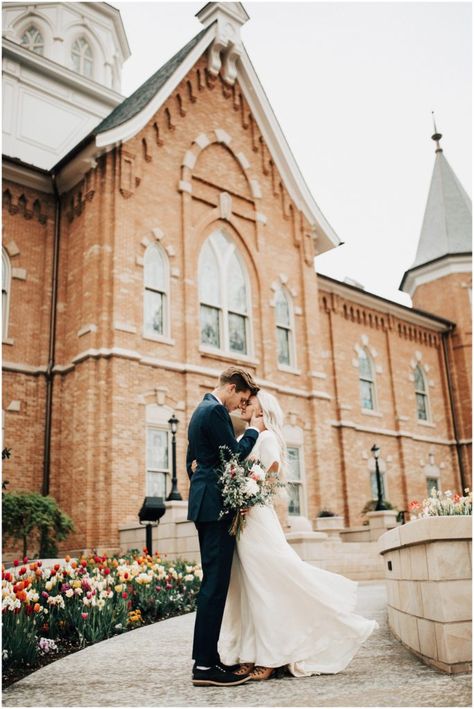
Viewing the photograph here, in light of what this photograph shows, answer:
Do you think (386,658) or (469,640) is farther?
(386,658)

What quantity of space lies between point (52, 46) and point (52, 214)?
1120 cm

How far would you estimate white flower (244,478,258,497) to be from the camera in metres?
4.90

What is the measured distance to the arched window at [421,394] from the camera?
1089 inches

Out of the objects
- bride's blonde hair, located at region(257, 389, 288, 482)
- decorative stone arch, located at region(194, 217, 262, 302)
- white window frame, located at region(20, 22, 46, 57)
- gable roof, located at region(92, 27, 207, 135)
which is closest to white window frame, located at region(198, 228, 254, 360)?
decorative stone arch, located at region(194, 217, 262, 302)

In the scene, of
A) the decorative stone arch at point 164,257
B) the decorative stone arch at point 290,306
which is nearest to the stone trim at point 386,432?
the decorative stone arch at point 290,306

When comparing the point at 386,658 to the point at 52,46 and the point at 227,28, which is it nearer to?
the point at 227,28

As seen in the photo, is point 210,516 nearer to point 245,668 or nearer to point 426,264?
point 245,668

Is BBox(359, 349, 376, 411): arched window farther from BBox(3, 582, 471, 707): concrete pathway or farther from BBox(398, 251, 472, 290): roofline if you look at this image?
BBox(3, 582, 471, 707): concrete pathway

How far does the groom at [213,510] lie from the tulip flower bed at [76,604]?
1.54 m

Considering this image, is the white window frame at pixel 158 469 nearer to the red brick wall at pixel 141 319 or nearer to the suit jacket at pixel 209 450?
the red brick wall at pixel 141 319

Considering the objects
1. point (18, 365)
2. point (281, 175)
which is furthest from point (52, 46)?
point (18, 365)

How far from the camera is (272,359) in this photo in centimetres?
1988

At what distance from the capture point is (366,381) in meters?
25.7

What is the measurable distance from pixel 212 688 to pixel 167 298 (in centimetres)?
1399
